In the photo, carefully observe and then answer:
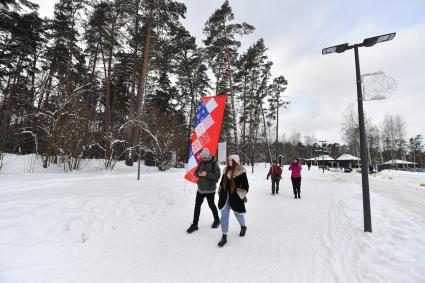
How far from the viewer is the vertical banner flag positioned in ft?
20.9

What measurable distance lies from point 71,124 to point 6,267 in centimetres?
888

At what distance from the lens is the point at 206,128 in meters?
6.51

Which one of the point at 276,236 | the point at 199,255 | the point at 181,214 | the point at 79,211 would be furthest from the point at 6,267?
the point at 276,236

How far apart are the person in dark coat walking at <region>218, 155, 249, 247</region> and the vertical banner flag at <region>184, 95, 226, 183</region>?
7.00 ft

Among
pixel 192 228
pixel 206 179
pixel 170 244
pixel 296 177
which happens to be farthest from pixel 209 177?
pixel 296 177

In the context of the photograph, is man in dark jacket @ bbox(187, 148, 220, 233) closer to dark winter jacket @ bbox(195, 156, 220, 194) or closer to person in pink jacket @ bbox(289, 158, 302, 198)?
dark winter jacket @ bbox(195, 156, 220, 194)

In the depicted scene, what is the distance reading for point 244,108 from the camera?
24.9m

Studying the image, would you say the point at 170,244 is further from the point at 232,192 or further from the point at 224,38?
the point at 224,38

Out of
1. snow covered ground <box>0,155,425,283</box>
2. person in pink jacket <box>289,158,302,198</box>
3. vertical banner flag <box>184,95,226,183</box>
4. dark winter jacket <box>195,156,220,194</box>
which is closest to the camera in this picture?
snow covered ground <box>0,155,425,283</box>

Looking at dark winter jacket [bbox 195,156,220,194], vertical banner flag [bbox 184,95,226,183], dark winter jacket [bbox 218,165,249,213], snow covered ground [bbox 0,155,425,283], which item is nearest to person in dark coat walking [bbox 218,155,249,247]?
dark winter jacket [bbox 218,165,249,213]

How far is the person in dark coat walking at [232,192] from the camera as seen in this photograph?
158 inches

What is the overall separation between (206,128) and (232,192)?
9.39 ft

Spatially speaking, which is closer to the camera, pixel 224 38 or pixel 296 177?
pixel 296 177

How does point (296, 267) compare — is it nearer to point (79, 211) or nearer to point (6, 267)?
point (6, 267)
